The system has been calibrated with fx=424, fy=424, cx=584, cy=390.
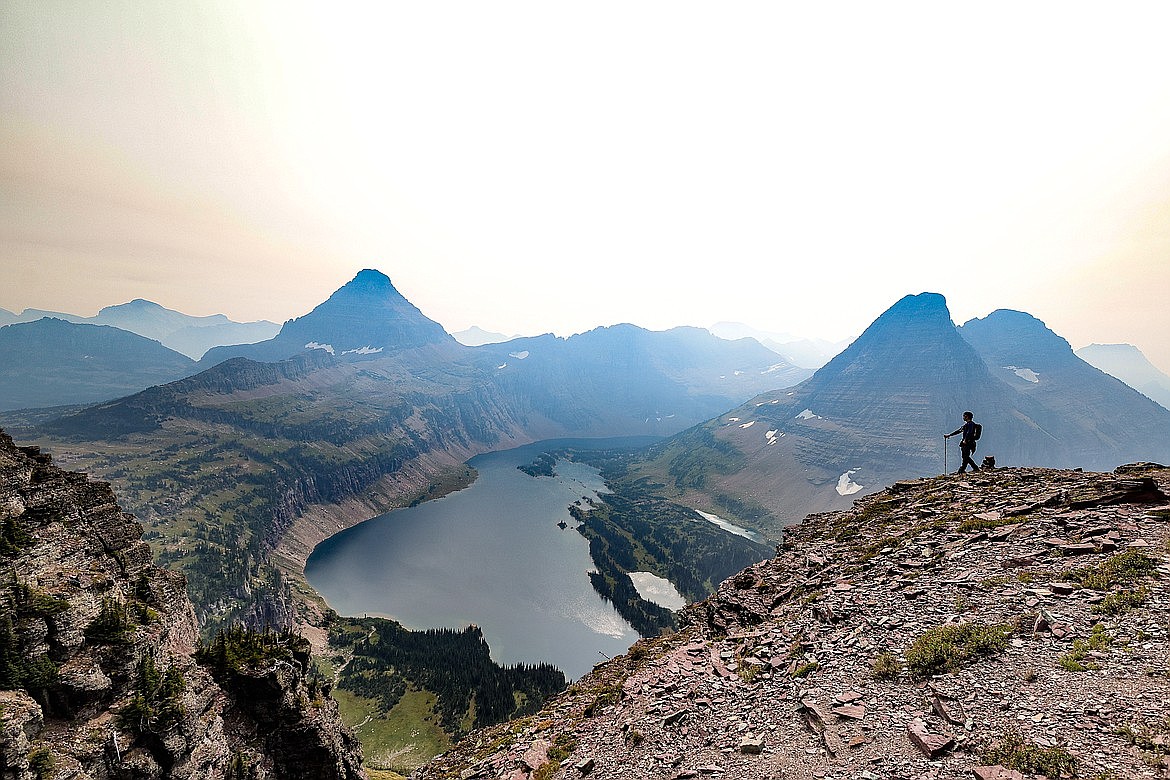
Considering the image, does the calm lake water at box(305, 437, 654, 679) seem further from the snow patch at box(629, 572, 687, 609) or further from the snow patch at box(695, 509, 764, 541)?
the snow patch at box(695, 509, 764, 541)

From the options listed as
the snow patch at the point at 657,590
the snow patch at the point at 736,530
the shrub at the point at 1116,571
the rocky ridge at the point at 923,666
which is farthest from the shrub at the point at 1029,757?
the snow patch at the point at 736,530

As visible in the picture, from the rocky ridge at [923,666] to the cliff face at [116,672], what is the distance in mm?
7689

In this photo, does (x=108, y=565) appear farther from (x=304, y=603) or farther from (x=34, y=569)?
(x=304, y=603)

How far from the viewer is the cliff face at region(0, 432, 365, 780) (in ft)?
48.5

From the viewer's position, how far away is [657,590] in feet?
441

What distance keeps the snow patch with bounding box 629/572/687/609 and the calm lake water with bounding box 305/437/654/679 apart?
15.1 meters

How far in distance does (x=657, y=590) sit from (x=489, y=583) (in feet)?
175

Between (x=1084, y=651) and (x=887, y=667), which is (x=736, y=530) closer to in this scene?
(x=887, y=667)

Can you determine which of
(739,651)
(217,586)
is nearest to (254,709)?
(739,651)

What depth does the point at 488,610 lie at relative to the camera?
11919cm

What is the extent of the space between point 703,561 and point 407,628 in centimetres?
9631

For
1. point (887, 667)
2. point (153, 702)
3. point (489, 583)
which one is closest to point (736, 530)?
point (489, 583)

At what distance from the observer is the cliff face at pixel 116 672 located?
48.5 feet

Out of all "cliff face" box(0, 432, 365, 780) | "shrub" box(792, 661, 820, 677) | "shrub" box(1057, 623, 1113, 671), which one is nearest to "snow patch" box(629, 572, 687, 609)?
"cliff face" box(0, 432, 365, 780)
